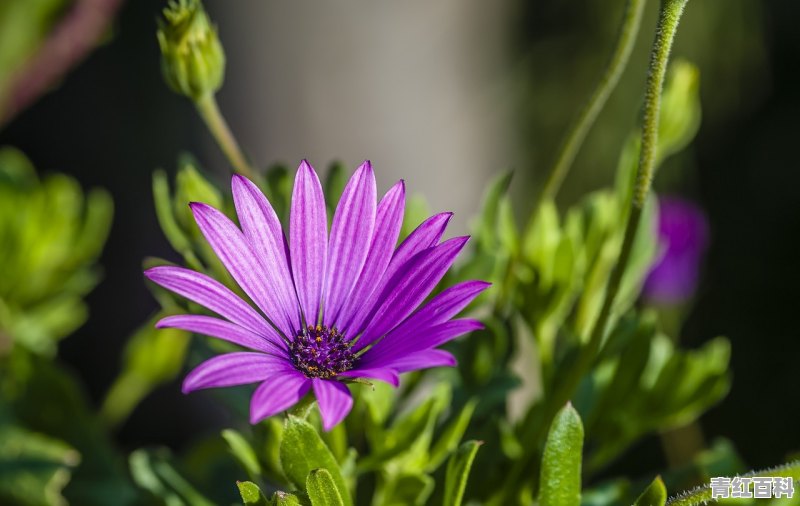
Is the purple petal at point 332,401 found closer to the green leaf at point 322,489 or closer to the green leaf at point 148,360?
the green leaf at point 322,489

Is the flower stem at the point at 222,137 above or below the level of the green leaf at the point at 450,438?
above

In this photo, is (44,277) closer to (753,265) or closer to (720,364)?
(720,364)

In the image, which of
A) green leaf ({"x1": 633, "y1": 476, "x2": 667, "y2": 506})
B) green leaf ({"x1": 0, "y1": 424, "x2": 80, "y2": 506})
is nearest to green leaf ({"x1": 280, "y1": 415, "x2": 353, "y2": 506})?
green leaf ({"x1": 633, "y1": 476, "x2": 667, "y2": 506})

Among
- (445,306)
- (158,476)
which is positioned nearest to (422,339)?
(445,306)

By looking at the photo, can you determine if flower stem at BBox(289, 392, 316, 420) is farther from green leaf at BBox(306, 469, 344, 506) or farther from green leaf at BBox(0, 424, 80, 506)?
green leaf at BBox(0, 424, 80, 506)

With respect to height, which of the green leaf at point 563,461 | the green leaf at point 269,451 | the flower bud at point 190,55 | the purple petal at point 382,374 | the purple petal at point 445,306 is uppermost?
the flower bud at point 190,55

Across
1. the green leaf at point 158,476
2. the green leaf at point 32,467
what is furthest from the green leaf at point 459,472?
the green leaf at point 32,467

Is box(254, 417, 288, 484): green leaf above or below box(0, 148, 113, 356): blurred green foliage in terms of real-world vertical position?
below
